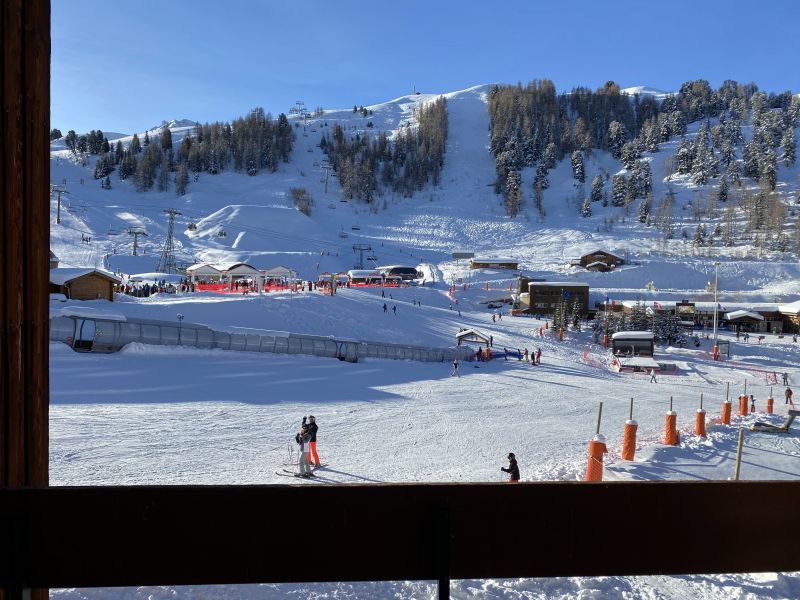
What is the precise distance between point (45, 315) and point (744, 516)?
9.12ft

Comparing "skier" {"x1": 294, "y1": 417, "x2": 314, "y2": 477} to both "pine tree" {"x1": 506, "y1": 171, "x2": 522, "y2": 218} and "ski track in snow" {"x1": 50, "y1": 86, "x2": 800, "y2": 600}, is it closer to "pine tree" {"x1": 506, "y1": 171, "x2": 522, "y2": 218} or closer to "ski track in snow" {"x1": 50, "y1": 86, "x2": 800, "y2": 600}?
"ski track in snow" {"x1": 50, "y1": 86, "x2": 800, "y2": 600}

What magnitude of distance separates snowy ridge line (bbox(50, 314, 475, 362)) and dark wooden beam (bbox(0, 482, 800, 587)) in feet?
57.9

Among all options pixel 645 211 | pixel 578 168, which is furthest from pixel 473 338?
pixel 578 168

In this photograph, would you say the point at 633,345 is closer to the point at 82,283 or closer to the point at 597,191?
the point at 82,283

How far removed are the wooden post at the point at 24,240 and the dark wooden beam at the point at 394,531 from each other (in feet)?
2.61

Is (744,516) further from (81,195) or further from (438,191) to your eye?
(438,191)

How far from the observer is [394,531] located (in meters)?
1.55

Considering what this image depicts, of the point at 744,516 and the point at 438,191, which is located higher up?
the point at 438,191

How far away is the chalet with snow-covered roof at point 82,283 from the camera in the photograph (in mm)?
25422

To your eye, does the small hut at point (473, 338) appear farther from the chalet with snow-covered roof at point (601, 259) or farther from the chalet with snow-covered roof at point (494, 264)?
the chalet with snow-covered roof at point (601, 259)

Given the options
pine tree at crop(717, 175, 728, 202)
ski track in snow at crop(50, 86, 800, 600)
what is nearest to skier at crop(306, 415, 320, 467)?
→ ski track in snow at crop(50, 86, 800, 600)

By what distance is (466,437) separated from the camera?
11.3 m

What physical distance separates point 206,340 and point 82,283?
1106cm

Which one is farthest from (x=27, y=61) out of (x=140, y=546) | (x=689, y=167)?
(x=689, y=167)
